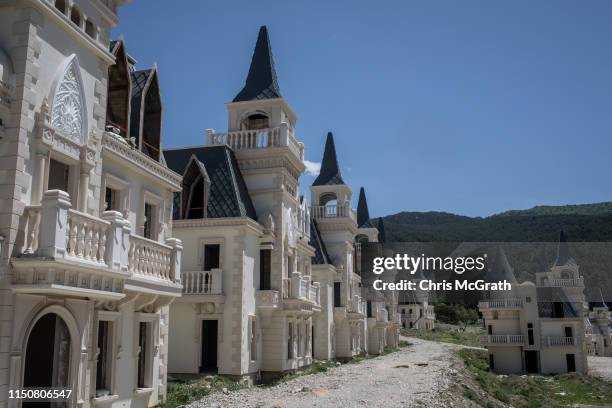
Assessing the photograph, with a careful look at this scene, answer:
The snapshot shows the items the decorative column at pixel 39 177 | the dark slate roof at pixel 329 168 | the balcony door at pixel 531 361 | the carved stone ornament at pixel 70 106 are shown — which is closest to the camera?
the decorative column at pixel 39 177

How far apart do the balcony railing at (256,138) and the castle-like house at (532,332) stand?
43.3m

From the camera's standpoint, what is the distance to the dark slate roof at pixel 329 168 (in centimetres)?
5275

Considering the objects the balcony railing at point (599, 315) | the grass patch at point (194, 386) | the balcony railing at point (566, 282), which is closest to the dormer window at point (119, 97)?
the grass patch at point (194, 386)

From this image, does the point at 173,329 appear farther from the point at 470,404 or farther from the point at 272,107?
the point at 470,404

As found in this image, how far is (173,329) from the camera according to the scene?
2714 cm

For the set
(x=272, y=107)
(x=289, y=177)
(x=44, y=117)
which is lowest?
(x=44, y=117)

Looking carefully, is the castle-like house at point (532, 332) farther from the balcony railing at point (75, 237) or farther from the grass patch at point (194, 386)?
the balcony railing at point (75, 237)

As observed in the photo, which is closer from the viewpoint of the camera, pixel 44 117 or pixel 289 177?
pixel 44 117

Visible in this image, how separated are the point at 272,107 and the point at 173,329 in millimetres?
12817

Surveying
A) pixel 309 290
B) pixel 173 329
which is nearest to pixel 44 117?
pixel 173 329

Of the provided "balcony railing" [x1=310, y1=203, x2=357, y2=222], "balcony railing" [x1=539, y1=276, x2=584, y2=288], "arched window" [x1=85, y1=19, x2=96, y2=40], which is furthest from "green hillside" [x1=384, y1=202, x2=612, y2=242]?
"arched window" [x1=85, y1=19, x2=96, y2=40]

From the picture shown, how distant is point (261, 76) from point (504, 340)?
148ft

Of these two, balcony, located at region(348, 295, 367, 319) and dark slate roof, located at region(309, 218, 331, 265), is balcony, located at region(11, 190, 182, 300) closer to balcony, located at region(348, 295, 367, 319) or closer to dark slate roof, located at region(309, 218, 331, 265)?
dark slate roof, located at region(309, 218, 331, 265)

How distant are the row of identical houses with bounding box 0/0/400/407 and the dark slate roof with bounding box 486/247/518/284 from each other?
141 ft
